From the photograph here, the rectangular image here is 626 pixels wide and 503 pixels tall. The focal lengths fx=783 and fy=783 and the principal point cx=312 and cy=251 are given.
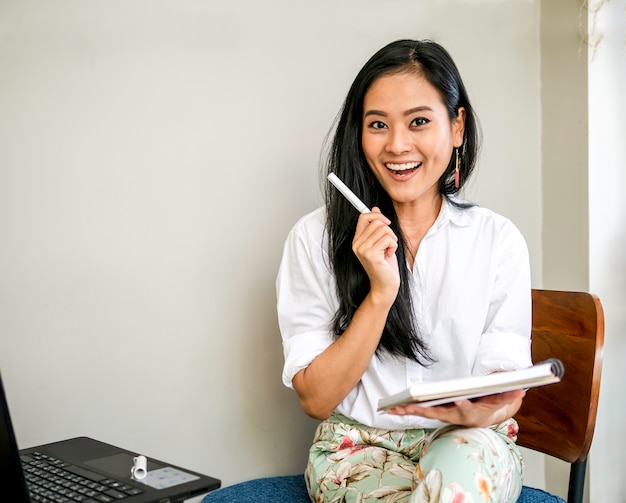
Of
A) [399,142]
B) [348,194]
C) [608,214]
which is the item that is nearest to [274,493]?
[348,194]

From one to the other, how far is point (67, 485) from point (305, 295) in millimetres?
543

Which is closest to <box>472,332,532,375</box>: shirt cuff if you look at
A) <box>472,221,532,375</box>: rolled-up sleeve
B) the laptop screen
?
<box>472,221,532,375</box>: rolled-up sleeve

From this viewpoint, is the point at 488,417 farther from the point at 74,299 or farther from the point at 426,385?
the point at 74,299

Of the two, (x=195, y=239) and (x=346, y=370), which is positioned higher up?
(x=195, y=239)

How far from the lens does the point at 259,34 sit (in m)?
1.51

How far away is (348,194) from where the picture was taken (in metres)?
1.33

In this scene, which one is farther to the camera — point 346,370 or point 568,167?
point 568,167

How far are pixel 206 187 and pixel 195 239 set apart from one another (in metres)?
0.10

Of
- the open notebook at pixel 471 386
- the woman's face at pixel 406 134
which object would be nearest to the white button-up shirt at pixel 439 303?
the woman's face at pixel 406 134

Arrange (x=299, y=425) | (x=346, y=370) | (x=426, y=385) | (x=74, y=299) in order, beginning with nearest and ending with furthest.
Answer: (x=426, y=385), (x=346, y=370), (x=74, y=299), (x=299, y=425)

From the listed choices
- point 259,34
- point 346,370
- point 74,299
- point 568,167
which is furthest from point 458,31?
point 74,299

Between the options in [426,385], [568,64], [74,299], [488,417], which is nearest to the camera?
[426,385]

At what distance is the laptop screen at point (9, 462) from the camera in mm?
677

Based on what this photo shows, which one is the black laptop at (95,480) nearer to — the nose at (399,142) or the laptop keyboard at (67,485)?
the laptop keyboard at (67,485)
